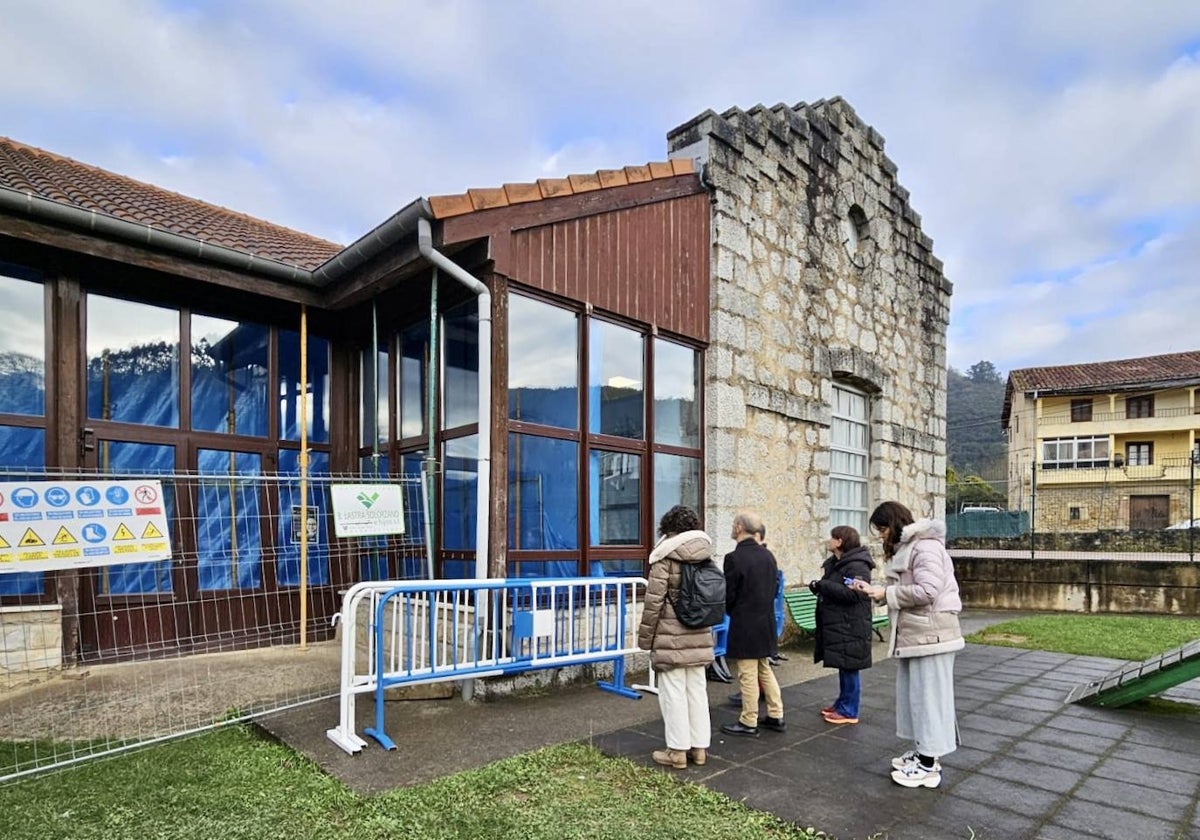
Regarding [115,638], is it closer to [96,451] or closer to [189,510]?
[189,510]

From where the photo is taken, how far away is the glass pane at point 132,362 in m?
5.96

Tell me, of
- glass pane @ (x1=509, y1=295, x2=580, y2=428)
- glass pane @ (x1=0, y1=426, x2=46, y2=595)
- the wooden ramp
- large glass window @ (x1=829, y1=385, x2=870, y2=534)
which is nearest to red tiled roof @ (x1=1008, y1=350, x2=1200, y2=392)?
large glass window @ (x1=829, y1=385, x2=870, y2=534)

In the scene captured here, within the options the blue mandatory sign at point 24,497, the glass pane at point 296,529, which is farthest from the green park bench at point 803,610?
the blue mandatory sign at point 24,497

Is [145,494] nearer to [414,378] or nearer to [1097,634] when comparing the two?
[414,378]

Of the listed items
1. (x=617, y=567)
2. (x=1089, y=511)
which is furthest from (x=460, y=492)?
(x=1089, y=511)

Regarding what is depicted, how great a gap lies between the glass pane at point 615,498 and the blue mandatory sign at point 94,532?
343cm

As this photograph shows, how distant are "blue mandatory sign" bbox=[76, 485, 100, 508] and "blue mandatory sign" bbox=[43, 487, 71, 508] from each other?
0.05 meters

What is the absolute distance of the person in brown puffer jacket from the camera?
3922mm

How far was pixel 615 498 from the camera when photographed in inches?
254

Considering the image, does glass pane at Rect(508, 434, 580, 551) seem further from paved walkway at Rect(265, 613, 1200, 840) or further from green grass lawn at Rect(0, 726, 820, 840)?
green grass lawn at Rect(0, 726, 820, 840)

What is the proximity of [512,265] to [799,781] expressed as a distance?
13.0 ft

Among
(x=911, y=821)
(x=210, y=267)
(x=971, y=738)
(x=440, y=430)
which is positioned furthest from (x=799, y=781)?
(x=210, y=267)

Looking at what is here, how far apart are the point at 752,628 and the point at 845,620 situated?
688 mm

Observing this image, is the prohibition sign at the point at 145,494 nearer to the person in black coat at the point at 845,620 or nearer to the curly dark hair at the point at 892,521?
the person in black coat at the point at 845,620
